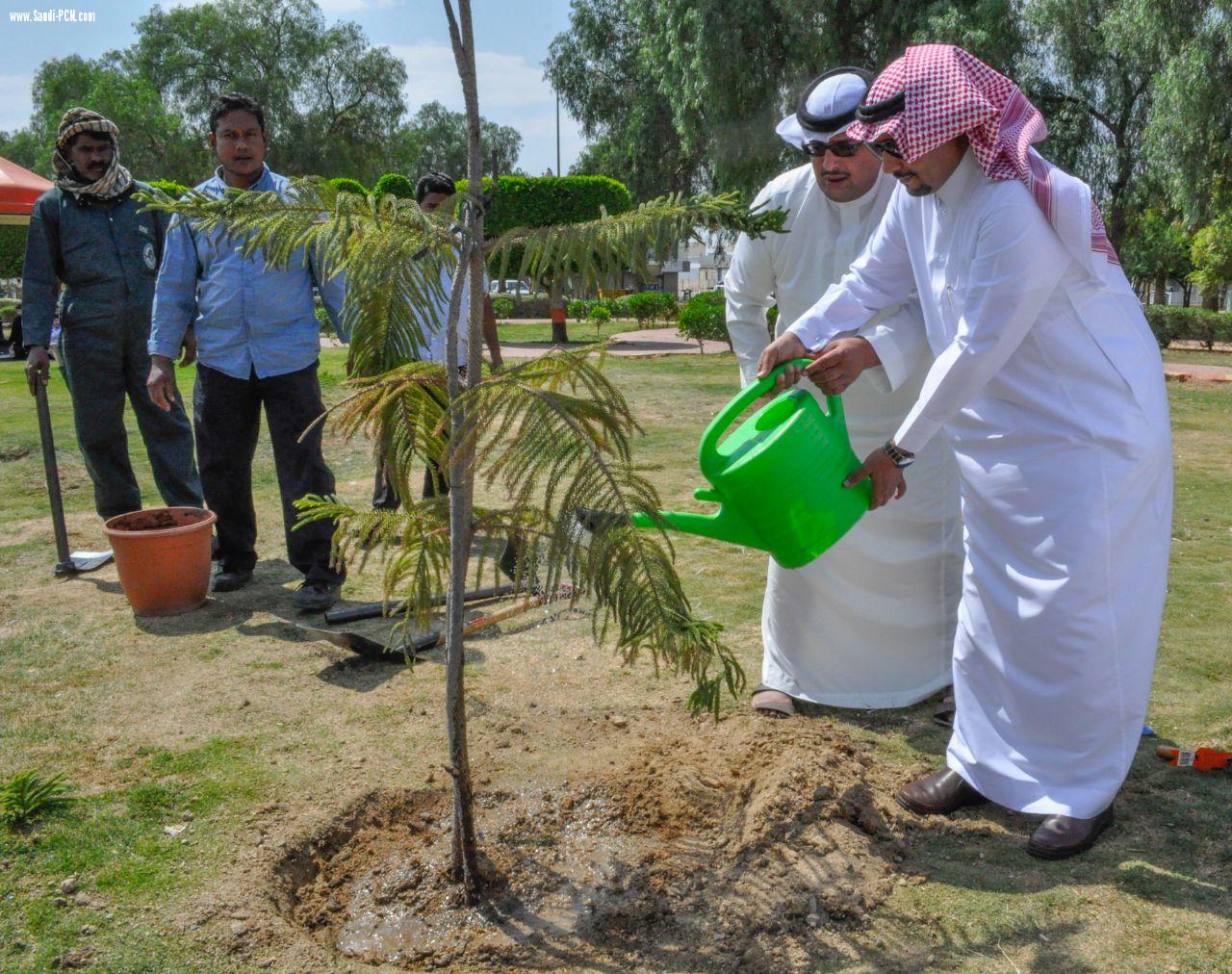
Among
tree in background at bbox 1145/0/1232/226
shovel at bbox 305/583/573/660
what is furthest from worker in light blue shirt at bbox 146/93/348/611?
tree in background at bbox 1145/0/1232/226

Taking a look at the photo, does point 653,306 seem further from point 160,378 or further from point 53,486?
point 160,378

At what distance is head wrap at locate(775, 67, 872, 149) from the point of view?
3.16 m

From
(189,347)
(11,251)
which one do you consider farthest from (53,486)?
(11,251)

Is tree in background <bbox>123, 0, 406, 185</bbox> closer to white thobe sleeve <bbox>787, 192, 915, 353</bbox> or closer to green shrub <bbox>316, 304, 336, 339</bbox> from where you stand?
green shrub <bbox>316, 304, 336, 339</bbox>

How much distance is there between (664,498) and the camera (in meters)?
6.71

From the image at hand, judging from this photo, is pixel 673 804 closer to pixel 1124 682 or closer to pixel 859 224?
pixel 1124 682

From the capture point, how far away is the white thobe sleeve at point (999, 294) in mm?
2518

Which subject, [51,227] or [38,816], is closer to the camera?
[38,816]

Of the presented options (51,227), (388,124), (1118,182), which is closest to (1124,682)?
(51,227)

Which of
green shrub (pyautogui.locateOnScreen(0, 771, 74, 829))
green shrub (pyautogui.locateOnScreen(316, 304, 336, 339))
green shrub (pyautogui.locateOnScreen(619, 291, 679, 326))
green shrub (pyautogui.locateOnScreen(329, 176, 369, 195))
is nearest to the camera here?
green shrub (pyautogui.locateOnScreen(329, 176, 369, 195))

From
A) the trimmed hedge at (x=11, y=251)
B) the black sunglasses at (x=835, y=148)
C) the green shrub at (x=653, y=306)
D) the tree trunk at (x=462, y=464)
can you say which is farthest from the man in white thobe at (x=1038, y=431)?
the trimmed hedge at (x=11, y=251)

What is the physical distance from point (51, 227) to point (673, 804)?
4.30 m

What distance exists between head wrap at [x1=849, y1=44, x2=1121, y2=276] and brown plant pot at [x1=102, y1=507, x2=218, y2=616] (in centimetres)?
346

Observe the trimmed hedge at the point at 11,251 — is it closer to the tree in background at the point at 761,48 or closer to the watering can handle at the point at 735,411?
the tree in background at the point at 761,48
